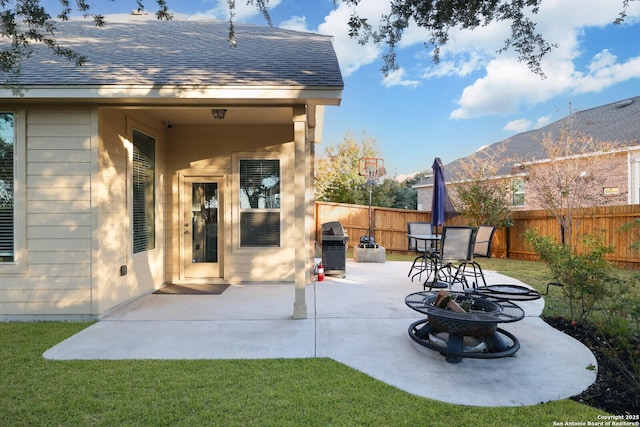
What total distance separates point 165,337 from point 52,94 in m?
3.20

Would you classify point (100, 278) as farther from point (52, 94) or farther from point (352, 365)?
point (352, 365)

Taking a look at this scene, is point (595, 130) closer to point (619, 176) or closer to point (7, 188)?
point (619, 176)

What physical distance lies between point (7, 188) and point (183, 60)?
283 centimetres

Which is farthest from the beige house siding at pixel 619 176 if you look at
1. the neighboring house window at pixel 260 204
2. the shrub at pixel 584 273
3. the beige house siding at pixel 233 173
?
the neighboring house window at pixel 260 204

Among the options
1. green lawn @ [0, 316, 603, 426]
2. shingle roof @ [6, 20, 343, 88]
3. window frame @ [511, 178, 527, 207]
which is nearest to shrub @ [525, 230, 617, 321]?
green lawn @ [0, 316, 603, 426]

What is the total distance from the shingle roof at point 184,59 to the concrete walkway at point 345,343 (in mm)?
2902

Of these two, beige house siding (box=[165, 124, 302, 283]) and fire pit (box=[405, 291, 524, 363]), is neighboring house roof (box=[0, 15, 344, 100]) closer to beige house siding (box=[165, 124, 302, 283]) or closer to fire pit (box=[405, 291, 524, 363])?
beige house siding (box=[165, 124, 302, 283])

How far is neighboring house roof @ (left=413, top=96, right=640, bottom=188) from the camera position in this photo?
38.4 ft

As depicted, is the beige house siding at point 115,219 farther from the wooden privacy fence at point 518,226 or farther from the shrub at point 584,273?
the wooden privacy fence at point 518,226

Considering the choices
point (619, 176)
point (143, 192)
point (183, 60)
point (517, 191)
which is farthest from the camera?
point (517, 191)

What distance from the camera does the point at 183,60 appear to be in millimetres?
5309

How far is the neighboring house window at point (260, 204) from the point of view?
676 centimetres

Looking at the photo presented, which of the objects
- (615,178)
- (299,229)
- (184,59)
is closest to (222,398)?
(299,229)

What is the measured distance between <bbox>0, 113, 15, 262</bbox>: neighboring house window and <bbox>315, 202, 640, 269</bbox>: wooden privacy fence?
7362mm
